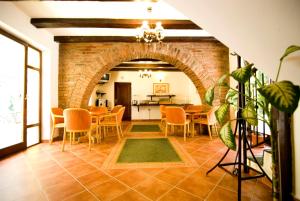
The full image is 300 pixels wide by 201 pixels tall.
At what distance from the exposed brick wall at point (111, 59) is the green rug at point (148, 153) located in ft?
7.14

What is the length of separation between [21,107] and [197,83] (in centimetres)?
463

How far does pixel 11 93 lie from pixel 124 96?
19.3ft

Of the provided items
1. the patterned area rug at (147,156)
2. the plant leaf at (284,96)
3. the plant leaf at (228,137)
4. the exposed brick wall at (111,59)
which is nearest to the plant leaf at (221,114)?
the plant leaf at (228,137)

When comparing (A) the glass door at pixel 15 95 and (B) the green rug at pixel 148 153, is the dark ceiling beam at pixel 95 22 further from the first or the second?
(B) the green rug at pixel 148 153

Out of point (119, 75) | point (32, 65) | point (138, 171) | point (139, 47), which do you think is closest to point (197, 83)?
point (139, 47)

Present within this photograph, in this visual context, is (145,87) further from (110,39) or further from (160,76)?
(110,39)

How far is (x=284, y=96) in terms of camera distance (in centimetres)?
89

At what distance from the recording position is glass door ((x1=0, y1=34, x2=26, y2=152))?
10.7ft

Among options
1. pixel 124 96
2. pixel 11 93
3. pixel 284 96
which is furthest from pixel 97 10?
pixel 124 96

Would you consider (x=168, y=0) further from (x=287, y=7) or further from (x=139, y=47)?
(x=139, y=47)

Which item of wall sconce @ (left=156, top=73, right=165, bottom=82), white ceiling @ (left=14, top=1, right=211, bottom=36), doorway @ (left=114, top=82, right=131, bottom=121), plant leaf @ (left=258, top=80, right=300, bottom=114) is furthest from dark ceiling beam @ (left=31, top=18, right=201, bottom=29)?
doorway @ (left=114, top=82, right=131, bottom=121)

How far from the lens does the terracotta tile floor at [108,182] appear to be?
173 cm

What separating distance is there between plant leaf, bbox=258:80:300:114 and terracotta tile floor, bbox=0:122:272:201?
1.26 m

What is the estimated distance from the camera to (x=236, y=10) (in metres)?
1.32
